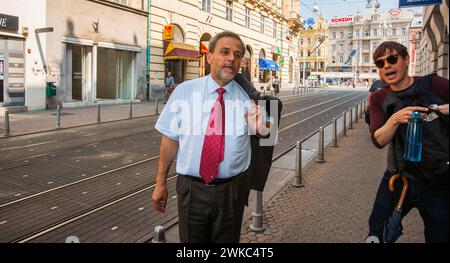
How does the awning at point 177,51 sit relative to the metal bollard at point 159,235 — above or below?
above

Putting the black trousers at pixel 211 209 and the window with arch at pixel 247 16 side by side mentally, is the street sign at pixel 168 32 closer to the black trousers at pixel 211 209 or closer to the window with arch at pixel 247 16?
the window with arch at pixel 247 16

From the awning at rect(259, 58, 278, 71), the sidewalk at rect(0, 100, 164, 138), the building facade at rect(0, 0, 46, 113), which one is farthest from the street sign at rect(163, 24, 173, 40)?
the awning at rect(259, 58, 278, 71)

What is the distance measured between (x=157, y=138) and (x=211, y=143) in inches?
368

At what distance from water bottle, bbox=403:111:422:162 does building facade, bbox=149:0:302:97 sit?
40.3 ft

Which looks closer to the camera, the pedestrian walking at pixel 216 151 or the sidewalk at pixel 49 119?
the pedestrian walking at pixel 216 151

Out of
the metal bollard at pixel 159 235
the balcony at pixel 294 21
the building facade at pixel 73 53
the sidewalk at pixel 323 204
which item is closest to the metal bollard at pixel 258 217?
the sidewalk at pixel 323 204

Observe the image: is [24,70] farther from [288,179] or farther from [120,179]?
[288,179]

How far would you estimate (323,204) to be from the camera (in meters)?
5.80

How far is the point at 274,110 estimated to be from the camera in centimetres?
275

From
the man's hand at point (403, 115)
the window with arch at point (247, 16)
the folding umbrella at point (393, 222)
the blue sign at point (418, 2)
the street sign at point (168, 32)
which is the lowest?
the folding umbrella at point (393, 222)

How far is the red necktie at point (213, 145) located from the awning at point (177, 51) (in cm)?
2435

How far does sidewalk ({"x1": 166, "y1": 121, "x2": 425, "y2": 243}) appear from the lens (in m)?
4.58

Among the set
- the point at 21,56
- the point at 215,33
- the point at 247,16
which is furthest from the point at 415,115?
the point at 247,16

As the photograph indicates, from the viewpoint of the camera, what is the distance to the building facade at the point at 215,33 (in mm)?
26734
